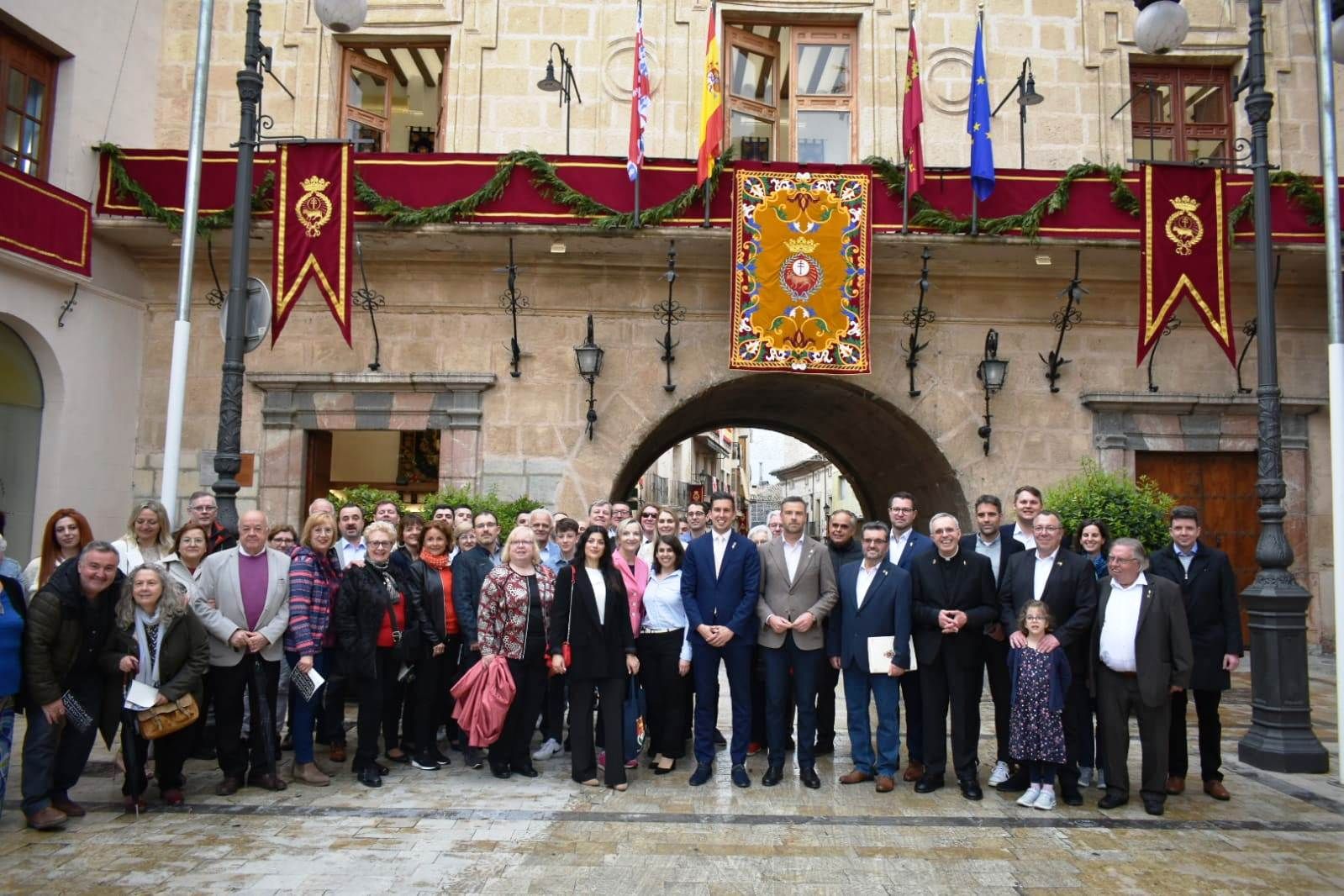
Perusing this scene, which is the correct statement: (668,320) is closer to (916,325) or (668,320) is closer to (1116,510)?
(916,325)

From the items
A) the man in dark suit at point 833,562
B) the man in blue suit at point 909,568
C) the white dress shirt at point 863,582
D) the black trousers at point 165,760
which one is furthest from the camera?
the man in dark suit at point 833,562

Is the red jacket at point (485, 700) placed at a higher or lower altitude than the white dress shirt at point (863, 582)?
lower

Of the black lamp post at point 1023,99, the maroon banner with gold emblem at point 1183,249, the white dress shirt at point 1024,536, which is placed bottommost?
the white dress shirt at point 1024,536

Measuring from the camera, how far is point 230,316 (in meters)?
7.49

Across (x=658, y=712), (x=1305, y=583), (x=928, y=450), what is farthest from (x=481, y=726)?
(x=1305, y=583)

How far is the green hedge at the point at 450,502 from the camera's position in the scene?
996 centimetres

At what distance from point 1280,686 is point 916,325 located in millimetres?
6303

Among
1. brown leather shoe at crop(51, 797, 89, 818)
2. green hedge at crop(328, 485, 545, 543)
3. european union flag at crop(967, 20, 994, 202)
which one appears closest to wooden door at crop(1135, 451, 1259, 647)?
european union flag at crop(967, 20, 994, 202)

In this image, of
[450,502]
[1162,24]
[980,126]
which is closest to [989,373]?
[980,126]

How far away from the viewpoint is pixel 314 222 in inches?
428

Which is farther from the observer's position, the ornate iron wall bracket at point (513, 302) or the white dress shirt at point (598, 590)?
the ornate iron wall bracket at point (513, 302)

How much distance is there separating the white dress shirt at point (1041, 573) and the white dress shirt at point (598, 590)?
110 inches

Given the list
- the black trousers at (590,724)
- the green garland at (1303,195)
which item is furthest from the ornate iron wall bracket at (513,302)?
the green garland at (1303,195)

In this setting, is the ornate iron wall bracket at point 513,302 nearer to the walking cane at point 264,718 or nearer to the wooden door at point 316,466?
the wooden door at point 316,466
